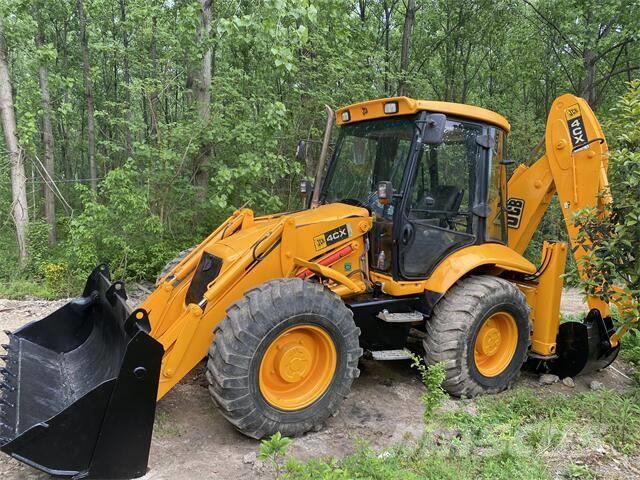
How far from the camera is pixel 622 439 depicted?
3715 millimetres

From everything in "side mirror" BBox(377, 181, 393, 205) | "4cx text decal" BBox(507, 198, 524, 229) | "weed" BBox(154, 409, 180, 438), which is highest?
"side mirror" BBox(377, 181, 393, 205)

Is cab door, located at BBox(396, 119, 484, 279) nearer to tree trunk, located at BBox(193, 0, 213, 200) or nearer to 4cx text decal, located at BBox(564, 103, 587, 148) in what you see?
4cx text decal, located at BBox(564, 103, 587, 148)

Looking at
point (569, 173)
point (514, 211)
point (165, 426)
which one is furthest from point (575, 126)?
point (165, 426)

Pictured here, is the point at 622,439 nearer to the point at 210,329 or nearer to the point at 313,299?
the point at 313,299

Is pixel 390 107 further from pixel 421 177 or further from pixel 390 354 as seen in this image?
pixel 390 354

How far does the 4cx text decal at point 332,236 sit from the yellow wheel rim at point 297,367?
815 millimetres

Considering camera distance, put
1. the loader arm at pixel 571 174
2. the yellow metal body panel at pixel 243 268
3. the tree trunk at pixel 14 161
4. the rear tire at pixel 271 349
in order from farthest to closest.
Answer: the tree trunk at pixel 14 161
the loader arm at pixel 571 174
the yellow metal body panel at pixel 243 268
the rear tire at pixel 271 349

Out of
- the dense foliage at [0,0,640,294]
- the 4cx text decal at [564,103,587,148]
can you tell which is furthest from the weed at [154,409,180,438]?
the 4cx text decal at [564,103,587,148]

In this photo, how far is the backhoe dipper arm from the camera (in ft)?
15.0

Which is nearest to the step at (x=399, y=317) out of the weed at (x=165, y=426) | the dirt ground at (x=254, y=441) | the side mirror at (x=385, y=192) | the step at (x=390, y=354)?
the step at (x=390, y=354)

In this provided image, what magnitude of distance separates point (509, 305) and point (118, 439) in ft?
11.2

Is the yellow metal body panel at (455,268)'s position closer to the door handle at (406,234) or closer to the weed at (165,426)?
the door handle at (406,234)

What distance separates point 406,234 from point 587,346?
215 cm

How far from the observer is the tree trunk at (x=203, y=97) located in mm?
7859
